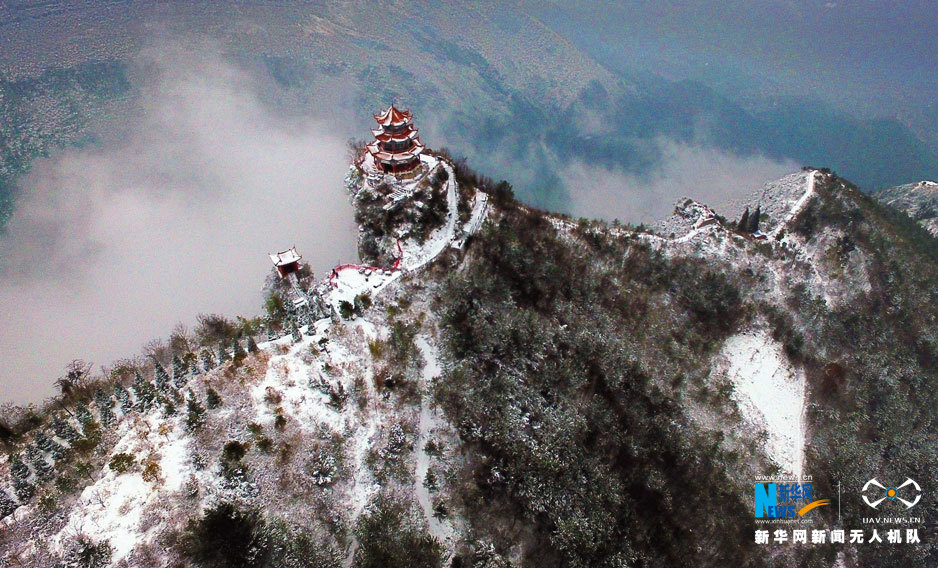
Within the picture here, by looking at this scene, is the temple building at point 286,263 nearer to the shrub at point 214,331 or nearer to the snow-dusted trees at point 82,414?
the shrub at point 214,331

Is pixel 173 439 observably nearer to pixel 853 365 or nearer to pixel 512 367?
pixel 512 367

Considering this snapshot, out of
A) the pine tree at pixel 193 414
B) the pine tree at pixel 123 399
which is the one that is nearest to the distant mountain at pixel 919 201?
the pine tree at pixel 193 414

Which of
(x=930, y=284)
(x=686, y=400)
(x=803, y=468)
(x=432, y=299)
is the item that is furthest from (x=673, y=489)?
(x=930, y=284)

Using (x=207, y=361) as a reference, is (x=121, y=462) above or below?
below

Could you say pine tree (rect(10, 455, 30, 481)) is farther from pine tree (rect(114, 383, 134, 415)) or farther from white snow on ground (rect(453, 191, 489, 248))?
white snow on ground (rect(453, 191, 489, 248))

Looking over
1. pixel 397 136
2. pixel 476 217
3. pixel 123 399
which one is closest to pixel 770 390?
pixel 476 217

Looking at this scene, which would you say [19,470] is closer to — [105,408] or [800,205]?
[105,408]
